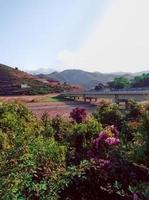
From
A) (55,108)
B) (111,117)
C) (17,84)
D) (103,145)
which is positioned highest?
(103,145)

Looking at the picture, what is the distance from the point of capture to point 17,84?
127938 mm

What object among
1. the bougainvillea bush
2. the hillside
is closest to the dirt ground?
the bougainvillea bush

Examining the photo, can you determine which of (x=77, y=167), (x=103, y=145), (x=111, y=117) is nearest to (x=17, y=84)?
(x=111, y=117)

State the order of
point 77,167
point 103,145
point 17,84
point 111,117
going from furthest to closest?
point 17,84 → point 111,117 → point 103,145 → point 77,167

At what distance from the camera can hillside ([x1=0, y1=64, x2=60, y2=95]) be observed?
11412 cm

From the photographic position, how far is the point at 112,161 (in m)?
9.10

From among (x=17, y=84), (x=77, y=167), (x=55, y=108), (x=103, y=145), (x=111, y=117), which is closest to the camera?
(x=77, y=167)

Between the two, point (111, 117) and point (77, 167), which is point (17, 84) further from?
point (77, 167)

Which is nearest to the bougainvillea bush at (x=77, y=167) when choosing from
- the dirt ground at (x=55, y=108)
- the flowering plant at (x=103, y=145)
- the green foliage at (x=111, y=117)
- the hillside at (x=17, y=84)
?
the flowering plant at (x=103, y=145)

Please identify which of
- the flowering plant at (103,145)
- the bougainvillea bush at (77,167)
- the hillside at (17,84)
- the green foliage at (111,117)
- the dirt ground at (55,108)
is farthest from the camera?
the hillside at (17,84)

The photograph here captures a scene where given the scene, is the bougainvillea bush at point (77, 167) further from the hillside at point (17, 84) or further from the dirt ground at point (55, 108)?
the hillside at point (17, 84)

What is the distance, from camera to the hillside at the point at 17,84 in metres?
114

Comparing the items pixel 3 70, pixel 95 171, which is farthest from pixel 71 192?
pixel 3 70

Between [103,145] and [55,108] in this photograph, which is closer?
[103,145]
